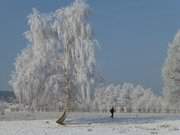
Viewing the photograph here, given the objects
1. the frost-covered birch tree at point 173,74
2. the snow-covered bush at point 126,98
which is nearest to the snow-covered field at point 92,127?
the frost-covered birch tree at point 173,74

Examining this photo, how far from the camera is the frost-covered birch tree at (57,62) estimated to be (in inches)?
1642

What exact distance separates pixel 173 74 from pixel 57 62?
52.6ft

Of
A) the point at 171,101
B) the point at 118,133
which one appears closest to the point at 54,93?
the point at 171,101

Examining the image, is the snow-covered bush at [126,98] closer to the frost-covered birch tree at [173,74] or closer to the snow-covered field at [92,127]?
the frost-covered birch tree at [173,74]

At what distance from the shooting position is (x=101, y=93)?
81375mm

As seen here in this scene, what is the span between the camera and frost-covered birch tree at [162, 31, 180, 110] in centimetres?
5859

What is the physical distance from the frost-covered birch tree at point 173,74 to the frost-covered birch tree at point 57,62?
1196 centimetres

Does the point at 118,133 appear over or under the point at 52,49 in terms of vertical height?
under

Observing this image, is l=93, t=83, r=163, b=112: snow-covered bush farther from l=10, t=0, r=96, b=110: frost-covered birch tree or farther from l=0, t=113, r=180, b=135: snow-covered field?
l=0, t=113, r=180, b=135: snow-covered field

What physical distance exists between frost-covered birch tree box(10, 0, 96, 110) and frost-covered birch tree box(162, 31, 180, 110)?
12.0 metres

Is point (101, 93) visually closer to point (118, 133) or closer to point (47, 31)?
point (47, 31)

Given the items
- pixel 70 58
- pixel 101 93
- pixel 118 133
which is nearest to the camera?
pixel 118 133

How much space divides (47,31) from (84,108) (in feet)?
73.8

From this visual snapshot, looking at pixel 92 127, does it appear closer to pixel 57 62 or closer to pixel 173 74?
pixel 57 62
